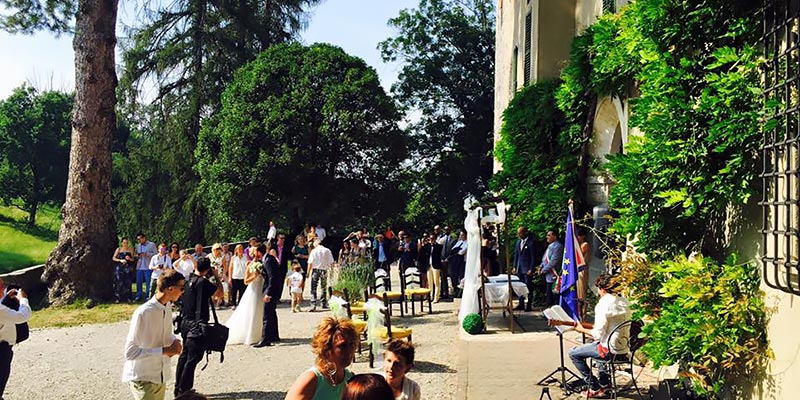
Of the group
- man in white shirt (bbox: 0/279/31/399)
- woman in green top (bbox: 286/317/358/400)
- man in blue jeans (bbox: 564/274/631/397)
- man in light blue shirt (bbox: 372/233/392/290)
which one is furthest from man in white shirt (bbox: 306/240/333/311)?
woman in green top (bbox: 286/317/358/400)

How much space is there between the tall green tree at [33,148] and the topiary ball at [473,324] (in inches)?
1361

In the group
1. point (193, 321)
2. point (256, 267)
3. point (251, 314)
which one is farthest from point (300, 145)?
point (193, 321)

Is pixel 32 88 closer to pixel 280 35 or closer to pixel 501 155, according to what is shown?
pixel 280 35

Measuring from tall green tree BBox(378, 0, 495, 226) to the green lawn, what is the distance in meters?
20.5

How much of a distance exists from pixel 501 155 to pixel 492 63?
30.7 m

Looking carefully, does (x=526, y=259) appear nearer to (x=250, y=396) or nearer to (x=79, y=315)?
(x=250, y=396)

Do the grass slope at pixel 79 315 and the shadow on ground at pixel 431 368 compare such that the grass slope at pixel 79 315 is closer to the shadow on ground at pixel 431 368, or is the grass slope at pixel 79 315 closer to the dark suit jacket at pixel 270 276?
the dark suit jacket at pixel 270 276

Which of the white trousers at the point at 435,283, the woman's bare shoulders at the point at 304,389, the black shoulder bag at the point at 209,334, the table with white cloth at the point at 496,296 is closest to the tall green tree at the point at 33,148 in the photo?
the white trousers at the point at 435,283

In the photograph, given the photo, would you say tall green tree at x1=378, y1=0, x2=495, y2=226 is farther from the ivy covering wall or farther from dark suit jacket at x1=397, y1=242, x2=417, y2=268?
the ivy covering wall

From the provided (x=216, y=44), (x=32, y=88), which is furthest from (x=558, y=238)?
(x=32, y=88)

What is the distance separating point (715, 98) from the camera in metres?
6.20

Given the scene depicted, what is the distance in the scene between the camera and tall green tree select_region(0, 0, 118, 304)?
1953 cm

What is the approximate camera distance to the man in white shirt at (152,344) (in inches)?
251

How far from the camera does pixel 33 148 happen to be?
142ft
